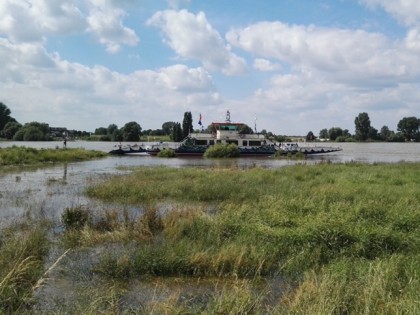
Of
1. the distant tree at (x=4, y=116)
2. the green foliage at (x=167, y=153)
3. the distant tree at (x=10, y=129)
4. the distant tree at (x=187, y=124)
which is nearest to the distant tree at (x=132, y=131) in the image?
the distant tree at (x=187, y=124)

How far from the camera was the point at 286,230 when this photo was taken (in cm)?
1108

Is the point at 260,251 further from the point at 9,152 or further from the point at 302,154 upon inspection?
the point at 302,154

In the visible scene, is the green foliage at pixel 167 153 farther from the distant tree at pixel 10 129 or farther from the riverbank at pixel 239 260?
the distant tree at pixel 10 129

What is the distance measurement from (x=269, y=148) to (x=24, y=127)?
333 ft

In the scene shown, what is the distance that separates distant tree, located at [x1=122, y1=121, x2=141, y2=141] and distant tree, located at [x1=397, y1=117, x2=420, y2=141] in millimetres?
109402

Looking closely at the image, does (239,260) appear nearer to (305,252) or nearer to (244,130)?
(305,252)

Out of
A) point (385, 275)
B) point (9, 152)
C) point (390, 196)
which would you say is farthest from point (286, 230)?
point (9, 152)

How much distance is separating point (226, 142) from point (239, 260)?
6333cm

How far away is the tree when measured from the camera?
164m

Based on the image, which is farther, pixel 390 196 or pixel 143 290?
pixel 390 196

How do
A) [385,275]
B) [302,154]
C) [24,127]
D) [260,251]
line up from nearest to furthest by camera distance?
[385,275] → [260,251] → [302,154] → [24,127]

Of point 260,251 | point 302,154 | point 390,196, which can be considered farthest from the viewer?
point 302,154

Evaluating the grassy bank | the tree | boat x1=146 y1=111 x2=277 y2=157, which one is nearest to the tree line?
the tree

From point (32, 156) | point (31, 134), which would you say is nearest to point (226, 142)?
point (32, 156)
